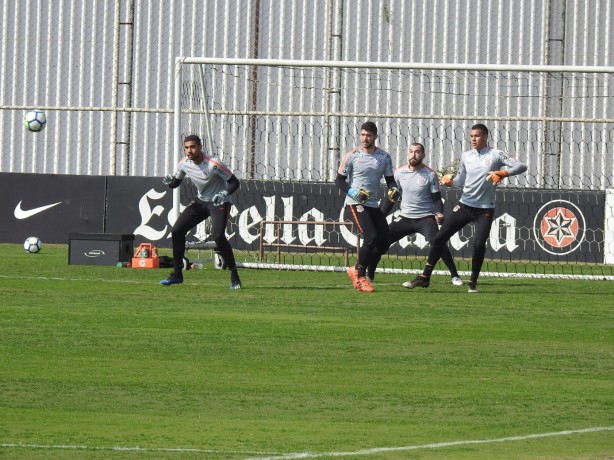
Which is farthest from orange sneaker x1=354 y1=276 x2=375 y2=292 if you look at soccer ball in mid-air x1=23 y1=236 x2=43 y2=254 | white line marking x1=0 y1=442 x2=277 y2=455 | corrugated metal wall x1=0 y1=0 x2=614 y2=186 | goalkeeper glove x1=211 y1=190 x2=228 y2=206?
corrugated metal wall x1=0 y1=0 x2=614 y2=186

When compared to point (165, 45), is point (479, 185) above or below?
below

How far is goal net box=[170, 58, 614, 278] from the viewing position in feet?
82.8

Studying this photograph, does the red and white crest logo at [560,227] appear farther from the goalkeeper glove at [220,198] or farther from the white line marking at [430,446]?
the white line marking at [430,446]

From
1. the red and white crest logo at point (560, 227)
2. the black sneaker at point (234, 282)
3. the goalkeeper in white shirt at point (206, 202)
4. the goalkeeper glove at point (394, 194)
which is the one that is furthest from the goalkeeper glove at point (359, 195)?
the red and white crest logo at point (560, 227)

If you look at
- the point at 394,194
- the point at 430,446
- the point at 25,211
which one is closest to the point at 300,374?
the point at 430,446

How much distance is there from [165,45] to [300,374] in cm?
2240

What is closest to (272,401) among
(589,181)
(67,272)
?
(67,272)

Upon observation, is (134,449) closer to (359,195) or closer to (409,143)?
(359,195)

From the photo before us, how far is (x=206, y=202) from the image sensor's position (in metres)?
17.8

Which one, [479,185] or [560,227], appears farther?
[560,227]

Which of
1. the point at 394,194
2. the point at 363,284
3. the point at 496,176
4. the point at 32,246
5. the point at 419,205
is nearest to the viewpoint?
the point at 496,176

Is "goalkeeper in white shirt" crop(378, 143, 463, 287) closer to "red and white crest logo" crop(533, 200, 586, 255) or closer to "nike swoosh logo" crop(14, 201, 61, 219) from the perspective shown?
"red and white crest logo" crop(533, 200, 586, 255)

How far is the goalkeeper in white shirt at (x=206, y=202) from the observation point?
17.5 m

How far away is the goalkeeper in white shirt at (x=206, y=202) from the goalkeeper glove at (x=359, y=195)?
1.42m
